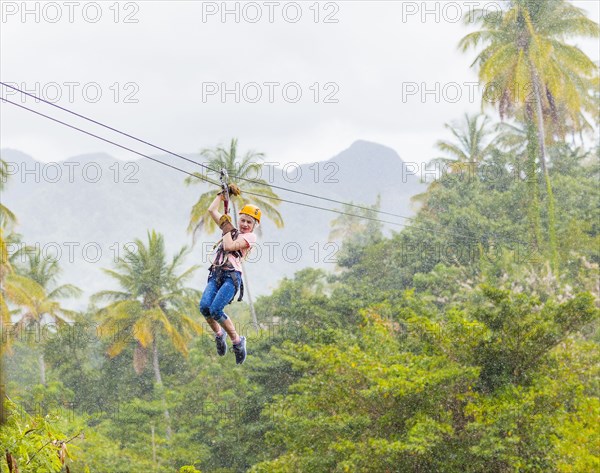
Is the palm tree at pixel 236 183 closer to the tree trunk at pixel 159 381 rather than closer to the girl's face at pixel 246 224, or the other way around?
the tree trunk at pixel 159 381

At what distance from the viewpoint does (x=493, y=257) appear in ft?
106

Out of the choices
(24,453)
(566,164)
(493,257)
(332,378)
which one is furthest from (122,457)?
(566,164)

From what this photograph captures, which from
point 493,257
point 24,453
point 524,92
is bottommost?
point 24,453

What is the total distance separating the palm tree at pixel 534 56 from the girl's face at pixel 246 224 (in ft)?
80.3

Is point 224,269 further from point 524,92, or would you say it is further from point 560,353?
point 524,92

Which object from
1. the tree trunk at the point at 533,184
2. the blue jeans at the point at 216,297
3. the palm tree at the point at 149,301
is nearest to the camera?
the blue jeans at the point at 216,297

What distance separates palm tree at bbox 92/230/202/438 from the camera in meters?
35.5

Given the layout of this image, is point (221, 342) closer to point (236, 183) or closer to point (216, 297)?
point (216, 297)

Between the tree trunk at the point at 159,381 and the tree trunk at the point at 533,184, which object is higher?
the tree trunk at the point at 533,184

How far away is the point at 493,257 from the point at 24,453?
Result: 2924 centimetres

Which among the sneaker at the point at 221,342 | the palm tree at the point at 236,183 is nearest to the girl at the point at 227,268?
the sneaker at the point at 221,342

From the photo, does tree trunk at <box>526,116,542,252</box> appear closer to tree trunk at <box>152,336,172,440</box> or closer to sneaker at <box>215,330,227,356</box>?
tree trunk at <box>152,336,172,440</box>

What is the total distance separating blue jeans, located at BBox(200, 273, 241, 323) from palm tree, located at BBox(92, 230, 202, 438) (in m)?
28.2

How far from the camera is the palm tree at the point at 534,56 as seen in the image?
3086 cm
